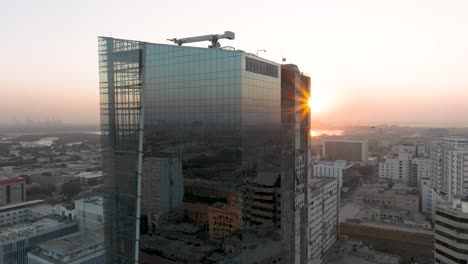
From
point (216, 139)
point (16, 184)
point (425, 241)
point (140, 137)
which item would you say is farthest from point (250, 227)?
point (16, 184)

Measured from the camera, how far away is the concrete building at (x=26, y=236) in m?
23.4

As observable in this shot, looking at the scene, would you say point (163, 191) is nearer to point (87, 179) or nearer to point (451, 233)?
point (451, 233)

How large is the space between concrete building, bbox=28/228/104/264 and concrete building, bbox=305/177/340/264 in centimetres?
1305

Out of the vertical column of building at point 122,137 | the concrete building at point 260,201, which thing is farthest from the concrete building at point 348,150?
the vertical column of building at point 122,137

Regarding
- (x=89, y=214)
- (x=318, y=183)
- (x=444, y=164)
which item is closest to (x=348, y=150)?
(x=444, y=164)

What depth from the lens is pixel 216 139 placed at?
1001 cm

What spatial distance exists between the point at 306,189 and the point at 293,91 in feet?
14.3

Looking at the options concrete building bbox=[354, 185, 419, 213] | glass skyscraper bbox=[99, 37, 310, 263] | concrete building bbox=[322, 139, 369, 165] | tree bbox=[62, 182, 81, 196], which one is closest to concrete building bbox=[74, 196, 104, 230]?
tree bbox=[62, 182, 81, 196]

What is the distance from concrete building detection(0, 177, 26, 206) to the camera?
1557 inches

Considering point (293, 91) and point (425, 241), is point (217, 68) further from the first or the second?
point (425, 241)

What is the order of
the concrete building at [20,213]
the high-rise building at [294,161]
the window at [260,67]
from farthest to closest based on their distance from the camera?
the concrete building at [20,213] < the high-rise building at [294,161] < the window at [260,67]

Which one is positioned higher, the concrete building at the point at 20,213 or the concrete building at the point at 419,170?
the concrete building at the point at 419,170

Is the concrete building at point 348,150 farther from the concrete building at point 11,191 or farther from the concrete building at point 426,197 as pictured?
the concrete building at point 11,191

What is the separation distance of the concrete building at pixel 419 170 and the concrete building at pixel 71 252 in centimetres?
3909
